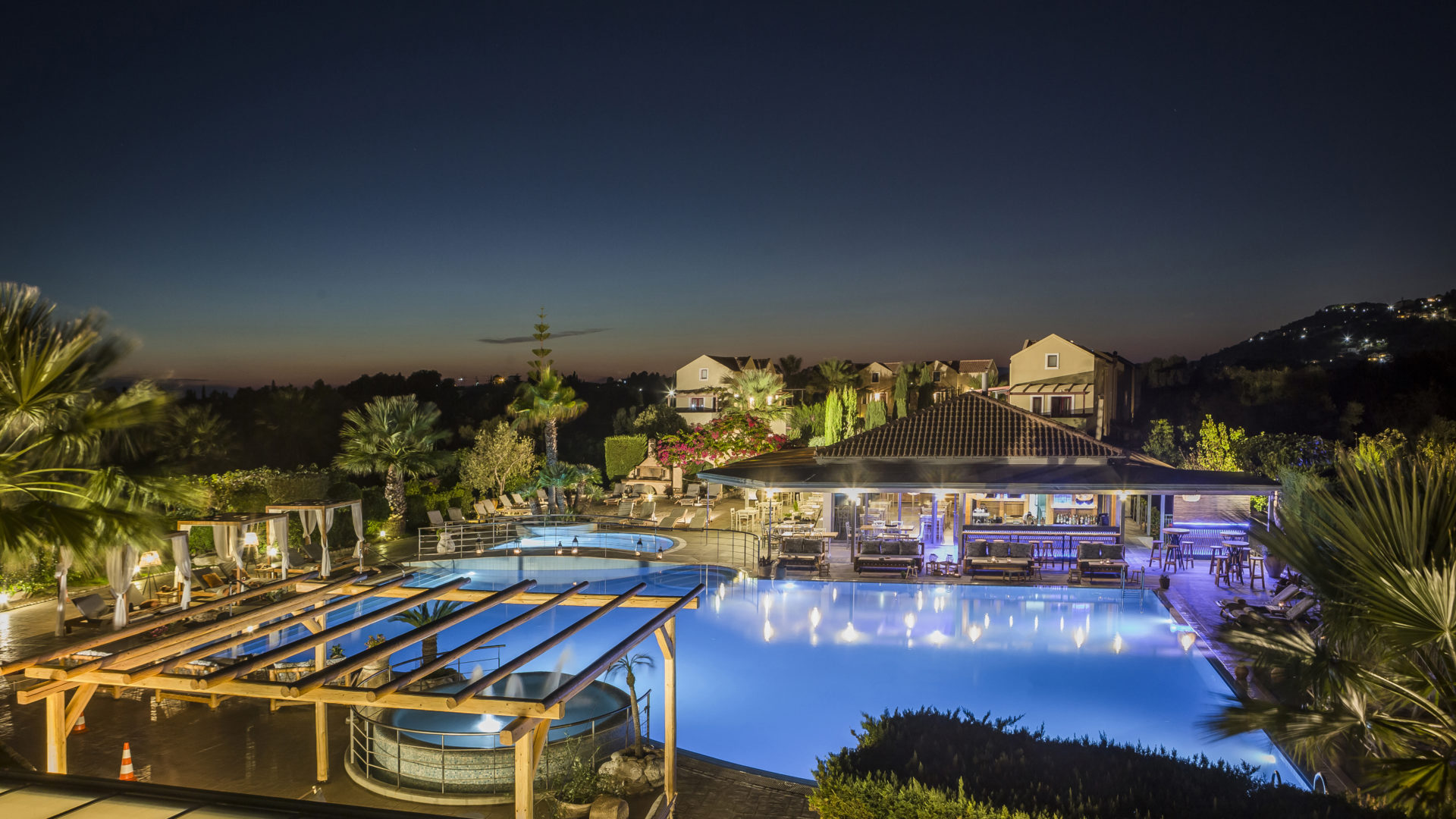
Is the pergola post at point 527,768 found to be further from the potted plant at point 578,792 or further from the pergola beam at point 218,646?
the pergola beam at point 218,646

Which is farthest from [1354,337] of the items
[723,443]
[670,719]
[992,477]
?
[670,719]

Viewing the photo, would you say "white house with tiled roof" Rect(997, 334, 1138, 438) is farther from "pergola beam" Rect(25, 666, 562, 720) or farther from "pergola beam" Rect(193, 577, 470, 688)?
"pergola beam" Rect(25, 666, 562, 720)

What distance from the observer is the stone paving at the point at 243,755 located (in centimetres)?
697

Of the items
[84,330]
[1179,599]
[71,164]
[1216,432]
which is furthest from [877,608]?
[71,164]

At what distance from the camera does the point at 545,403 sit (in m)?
26.6

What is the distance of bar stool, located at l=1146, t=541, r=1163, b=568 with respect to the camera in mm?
16625

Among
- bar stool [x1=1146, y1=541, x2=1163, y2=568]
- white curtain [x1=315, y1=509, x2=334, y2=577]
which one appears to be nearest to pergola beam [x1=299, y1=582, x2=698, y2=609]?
white curtain [x1=315, y1=509, x2=334, y2=577]

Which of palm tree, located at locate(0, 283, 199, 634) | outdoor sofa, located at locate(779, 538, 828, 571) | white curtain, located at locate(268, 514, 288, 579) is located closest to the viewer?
palm tree, located at locate(0, 283, 199, 634)

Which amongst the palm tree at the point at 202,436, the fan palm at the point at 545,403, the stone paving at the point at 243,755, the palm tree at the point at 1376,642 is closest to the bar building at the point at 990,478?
the stone paving at the point at 243,755

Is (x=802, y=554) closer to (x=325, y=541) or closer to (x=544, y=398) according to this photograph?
(x=325, y=541)

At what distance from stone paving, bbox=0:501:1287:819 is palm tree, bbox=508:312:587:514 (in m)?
16.2

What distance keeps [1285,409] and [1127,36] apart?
37.7m

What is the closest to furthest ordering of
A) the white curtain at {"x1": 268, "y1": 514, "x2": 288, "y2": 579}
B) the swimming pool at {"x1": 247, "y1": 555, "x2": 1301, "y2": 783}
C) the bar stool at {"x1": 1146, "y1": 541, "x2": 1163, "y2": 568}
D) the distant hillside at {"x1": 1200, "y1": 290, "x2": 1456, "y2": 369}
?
the swimming pool at {"x1": 247, "y1": 555, "x2": 1301, "y2": 783}, the white curtain at {"x1": 268, "y1": 514, "x2": 288, "y2": 579}, the bar stool at {"x1": 1146, "y1": 541, "x2": 1163, "y2": 568}, the distant hillside at {"x1": 1200, "y1": 290, "x2": 1456, "y2": 369}

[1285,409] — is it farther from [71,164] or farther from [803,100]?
[71,164]
